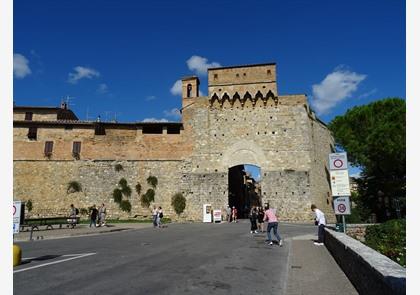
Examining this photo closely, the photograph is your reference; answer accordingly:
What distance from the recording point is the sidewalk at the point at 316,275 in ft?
20.1

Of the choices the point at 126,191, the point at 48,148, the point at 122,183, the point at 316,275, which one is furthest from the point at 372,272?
the point at 48,148

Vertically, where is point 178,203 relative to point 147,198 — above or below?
below

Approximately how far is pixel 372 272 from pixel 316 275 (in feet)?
10.6

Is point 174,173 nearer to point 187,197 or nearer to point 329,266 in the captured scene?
point 187,197

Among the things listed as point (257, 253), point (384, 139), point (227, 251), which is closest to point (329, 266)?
point (257, 253)

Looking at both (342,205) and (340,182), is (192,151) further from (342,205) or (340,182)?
(342,205)

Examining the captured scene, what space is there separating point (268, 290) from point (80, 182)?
27869mm

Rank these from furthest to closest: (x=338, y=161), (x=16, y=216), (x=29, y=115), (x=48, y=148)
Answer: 1. (x=29, y=115)
2. (x=48, y=148)
3. (x=338, y=161)
4. (x=16, y=216)

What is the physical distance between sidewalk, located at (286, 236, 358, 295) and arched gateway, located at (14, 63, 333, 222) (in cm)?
1973

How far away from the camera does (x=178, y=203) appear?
98.1 ft

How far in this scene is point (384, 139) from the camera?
26.8 meters

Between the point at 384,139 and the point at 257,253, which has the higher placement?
the point at 384,139

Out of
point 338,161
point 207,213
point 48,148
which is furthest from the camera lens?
point 48,148
